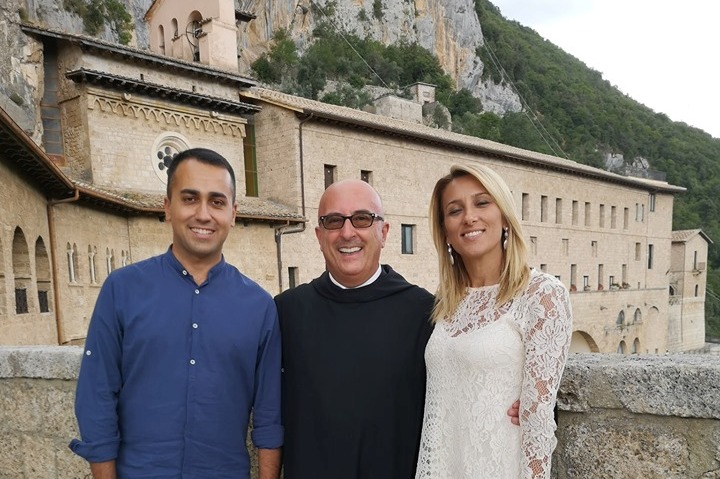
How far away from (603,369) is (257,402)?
1.36 metres

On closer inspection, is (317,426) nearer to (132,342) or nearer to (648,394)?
(132,342)

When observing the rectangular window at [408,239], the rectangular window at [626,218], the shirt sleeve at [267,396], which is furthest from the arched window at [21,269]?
the rectangular window at [626,218]

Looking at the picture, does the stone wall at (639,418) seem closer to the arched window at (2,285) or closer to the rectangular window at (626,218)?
the arched window at (2,285)

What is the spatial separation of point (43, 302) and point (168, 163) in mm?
6527

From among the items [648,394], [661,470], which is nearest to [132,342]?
[648,394]

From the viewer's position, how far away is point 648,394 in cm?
180

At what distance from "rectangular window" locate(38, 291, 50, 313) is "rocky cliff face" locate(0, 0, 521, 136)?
15.8 ft

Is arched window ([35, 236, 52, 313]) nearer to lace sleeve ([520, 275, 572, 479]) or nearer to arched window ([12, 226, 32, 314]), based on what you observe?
arched window ([12, 226, 32, 314])

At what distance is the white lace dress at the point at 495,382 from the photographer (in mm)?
1472

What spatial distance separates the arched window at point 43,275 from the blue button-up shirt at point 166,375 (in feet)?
30.9

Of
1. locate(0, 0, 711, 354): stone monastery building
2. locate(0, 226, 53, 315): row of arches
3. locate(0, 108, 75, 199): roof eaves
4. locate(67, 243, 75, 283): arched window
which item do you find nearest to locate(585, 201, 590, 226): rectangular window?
locate(0, 0, 711, 354): stone monastery building

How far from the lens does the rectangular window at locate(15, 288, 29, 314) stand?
8.40 m

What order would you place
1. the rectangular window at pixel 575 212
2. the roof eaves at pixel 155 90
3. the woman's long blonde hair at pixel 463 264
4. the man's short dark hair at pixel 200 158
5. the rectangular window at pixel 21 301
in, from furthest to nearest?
the rectangular window at pixel 575 212 → the roof eaves at pixel 155 90 → the rectangular window at pixel 21 301 → the man's short dark hair at pixel 200 158 → the woman's long blonde hair at pixel 463 264

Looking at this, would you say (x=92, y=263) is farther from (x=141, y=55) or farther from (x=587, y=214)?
(x=587, y=214)
